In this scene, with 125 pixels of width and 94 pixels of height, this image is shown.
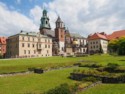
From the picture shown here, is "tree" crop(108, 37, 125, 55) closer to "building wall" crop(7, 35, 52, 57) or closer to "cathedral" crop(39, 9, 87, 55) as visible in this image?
"cathedral" crop(39, 9, 87, 55)

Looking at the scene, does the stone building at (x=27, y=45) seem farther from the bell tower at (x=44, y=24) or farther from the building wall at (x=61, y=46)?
the bell tower at (x=44, y=24)

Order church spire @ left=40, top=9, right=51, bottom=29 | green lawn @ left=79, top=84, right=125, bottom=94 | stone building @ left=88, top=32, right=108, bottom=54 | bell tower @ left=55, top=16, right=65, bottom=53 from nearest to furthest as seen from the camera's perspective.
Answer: green lawn @ left=79, top=84, right=125, bottom=94 < stone building @ left=88, top=32, right=108, bottom=54 < bell tower @ left=55, top=16, right=65, bottom=53 < church spire @ left=40, top=9, right=51, bottom=29

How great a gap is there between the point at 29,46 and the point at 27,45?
140cm

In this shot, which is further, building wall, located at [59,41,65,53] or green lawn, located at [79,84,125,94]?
building wall, located at [59,41,65,53]

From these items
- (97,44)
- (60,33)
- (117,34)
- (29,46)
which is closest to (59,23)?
(60,33)

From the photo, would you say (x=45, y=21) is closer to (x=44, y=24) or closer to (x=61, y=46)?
(x=44, y=24)

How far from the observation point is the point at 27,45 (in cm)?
9388

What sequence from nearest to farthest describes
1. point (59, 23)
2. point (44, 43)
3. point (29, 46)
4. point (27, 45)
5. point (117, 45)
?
point (117, 45), point (27, 45), point (29, 46), point (44, 43), point (59, 23)

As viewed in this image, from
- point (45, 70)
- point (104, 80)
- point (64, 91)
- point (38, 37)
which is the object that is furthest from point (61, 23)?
point (64, 91)

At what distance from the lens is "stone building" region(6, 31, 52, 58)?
9069 cm

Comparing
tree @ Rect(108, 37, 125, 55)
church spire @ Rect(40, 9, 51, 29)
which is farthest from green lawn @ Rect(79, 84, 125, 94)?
church spire @ Rect(40, 9, 51, 29)

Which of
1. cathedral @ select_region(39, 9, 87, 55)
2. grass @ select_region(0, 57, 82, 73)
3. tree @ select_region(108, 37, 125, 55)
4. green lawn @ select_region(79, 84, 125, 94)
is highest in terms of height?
cathedral @ select_region(39, 9, 87, 55)

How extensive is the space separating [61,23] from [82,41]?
2971 centimetres

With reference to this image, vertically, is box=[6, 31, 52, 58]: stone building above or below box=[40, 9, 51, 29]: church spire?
below
